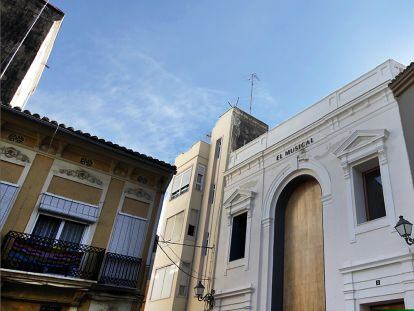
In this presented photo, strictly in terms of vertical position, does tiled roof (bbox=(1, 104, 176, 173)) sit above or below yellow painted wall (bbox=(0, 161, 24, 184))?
above

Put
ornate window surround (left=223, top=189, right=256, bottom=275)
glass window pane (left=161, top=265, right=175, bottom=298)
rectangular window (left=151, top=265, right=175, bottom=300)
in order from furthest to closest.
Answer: rectangular window (left=151, top=265, right=175, bottom=300)
glass window pane (left=161, top=265, right=175, bottom=298)
ornate window surround (left=223, top=189, right=256, bottom=275)

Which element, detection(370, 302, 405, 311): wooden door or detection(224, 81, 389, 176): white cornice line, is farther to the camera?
detection(224, 81, 389, 176): white cornice line

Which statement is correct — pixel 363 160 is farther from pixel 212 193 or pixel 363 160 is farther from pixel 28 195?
pixel 212 193

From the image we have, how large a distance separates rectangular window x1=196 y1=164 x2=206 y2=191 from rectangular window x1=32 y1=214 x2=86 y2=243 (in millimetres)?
10785

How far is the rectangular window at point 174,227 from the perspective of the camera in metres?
20.3

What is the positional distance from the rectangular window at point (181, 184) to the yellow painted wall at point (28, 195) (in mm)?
11425

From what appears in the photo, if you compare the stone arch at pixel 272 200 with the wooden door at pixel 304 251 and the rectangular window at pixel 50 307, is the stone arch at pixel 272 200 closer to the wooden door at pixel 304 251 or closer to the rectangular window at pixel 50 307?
the wooden door at pixel 304 251

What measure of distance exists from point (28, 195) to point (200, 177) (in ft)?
40.0

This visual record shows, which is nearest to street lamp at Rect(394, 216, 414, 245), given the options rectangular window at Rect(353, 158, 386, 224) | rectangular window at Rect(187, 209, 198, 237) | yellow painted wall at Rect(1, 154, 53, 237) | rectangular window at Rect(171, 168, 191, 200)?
rectangular window at Rect(353, 158, 386, 224)

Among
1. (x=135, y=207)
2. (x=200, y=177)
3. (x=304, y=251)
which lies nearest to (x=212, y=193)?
(x=200, y=177)

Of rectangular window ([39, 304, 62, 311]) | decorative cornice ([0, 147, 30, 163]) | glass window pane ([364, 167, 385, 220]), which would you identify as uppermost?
glass window pane ([364, 167, 385, 220])

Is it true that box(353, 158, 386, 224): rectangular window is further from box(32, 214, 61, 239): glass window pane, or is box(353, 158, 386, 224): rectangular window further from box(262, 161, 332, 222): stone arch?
box(32, 214, 61, 239): glass window pane

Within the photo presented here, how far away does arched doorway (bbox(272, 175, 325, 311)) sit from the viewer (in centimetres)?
1159

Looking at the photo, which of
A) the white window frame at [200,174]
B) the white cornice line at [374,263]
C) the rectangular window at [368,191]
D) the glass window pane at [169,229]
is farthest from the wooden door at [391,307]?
the glass window pane at [169,229]
